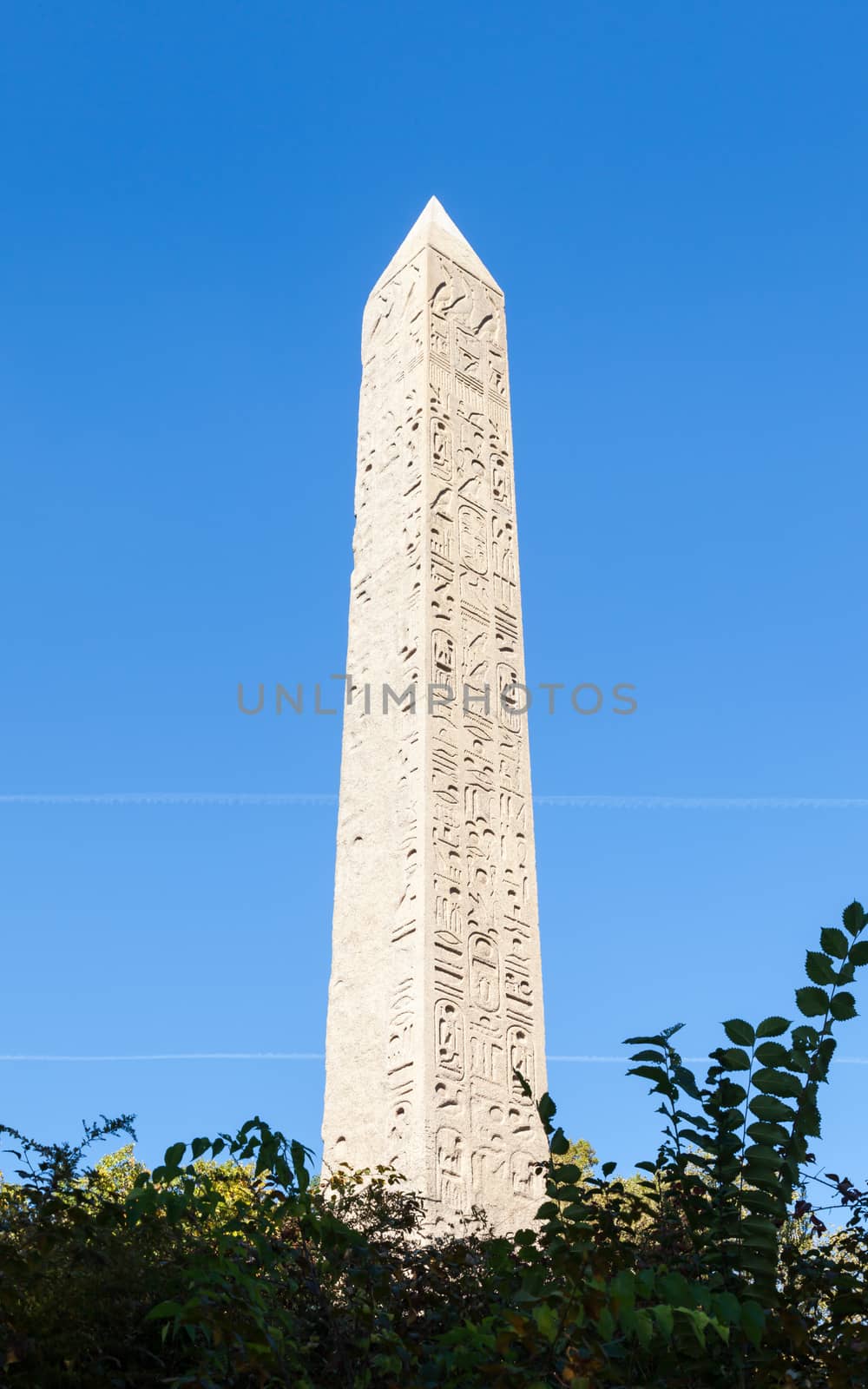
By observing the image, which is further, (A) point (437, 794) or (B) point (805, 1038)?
(A) point (437, 794)

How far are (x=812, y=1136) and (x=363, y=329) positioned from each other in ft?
35.7

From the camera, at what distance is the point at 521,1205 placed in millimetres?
9633

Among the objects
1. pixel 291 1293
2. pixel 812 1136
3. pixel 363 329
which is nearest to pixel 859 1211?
pixel 812 1136

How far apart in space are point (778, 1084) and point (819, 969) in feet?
1.18

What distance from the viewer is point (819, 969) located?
444 centimetres

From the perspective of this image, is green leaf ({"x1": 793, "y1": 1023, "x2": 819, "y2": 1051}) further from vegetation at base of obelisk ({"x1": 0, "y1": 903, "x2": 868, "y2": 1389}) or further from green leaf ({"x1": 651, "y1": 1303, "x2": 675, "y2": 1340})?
green leaf ({"x1": 651, "y1": 1303, "x2": 675, "y2": 1340})

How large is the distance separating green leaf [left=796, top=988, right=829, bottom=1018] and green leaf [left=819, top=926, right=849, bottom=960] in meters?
0.12

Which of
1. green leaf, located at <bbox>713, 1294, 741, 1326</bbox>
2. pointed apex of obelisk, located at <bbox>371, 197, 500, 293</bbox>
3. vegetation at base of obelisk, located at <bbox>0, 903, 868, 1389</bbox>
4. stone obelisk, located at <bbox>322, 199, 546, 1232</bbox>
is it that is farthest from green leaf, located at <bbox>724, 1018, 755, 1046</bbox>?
pointed apex of obelisk, located at <bbox>371, 197, 500, 293</bbox>

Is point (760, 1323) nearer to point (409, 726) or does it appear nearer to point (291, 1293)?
point (291, 1293)

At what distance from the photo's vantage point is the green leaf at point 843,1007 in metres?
4.41

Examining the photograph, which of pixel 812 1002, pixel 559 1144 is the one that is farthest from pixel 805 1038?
pixel 559 1144

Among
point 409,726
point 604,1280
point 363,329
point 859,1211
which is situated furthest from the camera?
point 363,329

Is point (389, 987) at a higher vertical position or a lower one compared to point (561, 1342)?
higher

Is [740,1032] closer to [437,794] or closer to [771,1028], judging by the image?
[771,1028]
